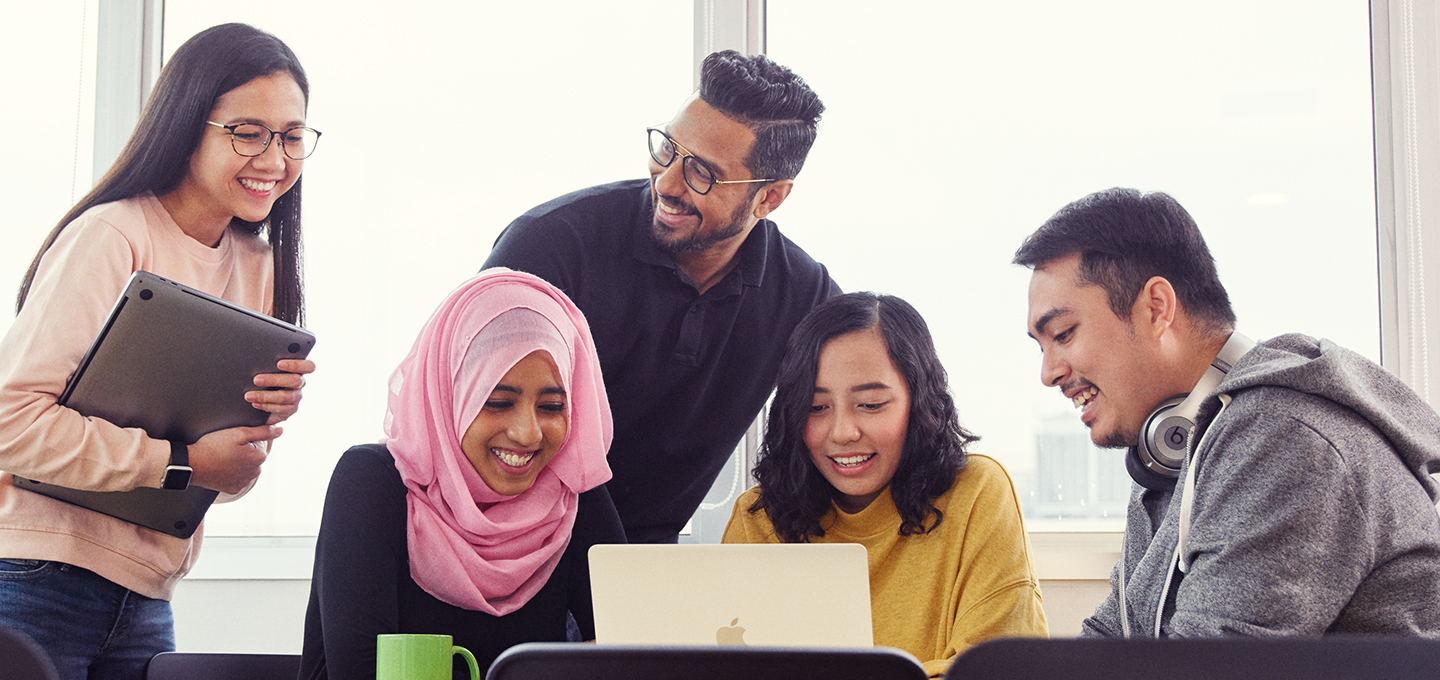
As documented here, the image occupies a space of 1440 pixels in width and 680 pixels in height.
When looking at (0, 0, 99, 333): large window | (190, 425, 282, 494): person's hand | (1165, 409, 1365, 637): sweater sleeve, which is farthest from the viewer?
(0, 0, 99, 333): large window

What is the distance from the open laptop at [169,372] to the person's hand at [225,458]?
0.07 feet

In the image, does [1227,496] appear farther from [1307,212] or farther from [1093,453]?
[1307,212]

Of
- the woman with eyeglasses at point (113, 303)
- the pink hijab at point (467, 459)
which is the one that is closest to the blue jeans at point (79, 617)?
the woman with eyeglasses at point (113, 303)

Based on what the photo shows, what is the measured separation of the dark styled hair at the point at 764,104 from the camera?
206 centimetres

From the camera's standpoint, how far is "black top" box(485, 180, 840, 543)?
6.66 feet

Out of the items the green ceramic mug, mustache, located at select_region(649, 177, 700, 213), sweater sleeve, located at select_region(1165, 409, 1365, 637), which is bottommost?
the green ceramic mug

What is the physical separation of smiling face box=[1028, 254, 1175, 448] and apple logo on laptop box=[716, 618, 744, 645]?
70cm

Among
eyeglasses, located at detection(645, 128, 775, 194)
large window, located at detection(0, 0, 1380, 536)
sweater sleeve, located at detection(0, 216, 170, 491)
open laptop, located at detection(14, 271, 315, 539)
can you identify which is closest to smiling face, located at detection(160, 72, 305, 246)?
sweater sleeve, located at detection(0, 216, 170, 491)

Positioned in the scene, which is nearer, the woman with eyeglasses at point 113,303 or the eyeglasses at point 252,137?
the woman with eyeglasses at point 113,303

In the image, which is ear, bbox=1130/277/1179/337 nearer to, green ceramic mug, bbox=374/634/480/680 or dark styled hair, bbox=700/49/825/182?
dark styled hair, bbox=700/49/825/182

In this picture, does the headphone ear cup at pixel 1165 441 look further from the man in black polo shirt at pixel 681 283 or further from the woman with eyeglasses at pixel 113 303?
the woman with eyeglasses at pixel 113 303

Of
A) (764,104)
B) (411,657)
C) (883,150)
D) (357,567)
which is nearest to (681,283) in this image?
(764,104)

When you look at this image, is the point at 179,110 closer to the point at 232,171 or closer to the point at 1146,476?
the point at 232,171

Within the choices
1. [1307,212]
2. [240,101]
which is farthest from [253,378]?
[1307,212]
